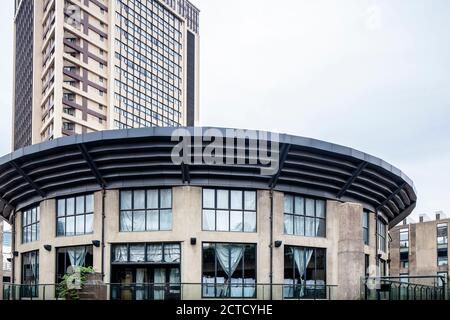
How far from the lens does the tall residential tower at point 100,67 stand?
86.7 metres

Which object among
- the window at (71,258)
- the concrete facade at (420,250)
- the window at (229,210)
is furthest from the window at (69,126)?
the window at (229,210)

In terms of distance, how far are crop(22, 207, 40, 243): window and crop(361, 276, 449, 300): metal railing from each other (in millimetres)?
18756

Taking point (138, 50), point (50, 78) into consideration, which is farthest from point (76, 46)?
point (138, 50)

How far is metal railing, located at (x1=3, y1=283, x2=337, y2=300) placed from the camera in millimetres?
26953

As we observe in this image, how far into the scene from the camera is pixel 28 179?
31562 mm

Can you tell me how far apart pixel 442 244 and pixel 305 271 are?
260 ft

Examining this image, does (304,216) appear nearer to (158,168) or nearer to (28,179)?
(158,168)

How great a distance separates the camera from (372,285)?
73.5ft

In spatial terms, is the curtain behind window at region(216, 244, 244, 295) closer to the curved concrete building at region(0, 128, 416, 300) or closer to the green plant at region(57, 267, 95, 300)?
the curved concrete building at region(0, 128, 416, 300)

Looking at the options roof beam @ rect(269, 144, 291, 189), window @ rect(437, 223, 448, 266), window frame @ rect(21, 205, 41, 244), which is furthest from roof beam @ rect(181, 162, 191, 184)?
window @ rect(437, 223, 448, 266)

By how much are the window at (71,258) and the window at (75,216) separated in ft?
2.57

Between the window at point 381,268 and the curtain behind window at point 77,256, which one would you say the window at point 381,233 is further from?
the curtain behind window at point 77,256

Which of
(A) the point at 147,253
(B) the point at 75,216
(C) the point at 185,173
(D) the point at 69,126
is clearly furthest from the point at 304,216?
(D) the point at 69,126
